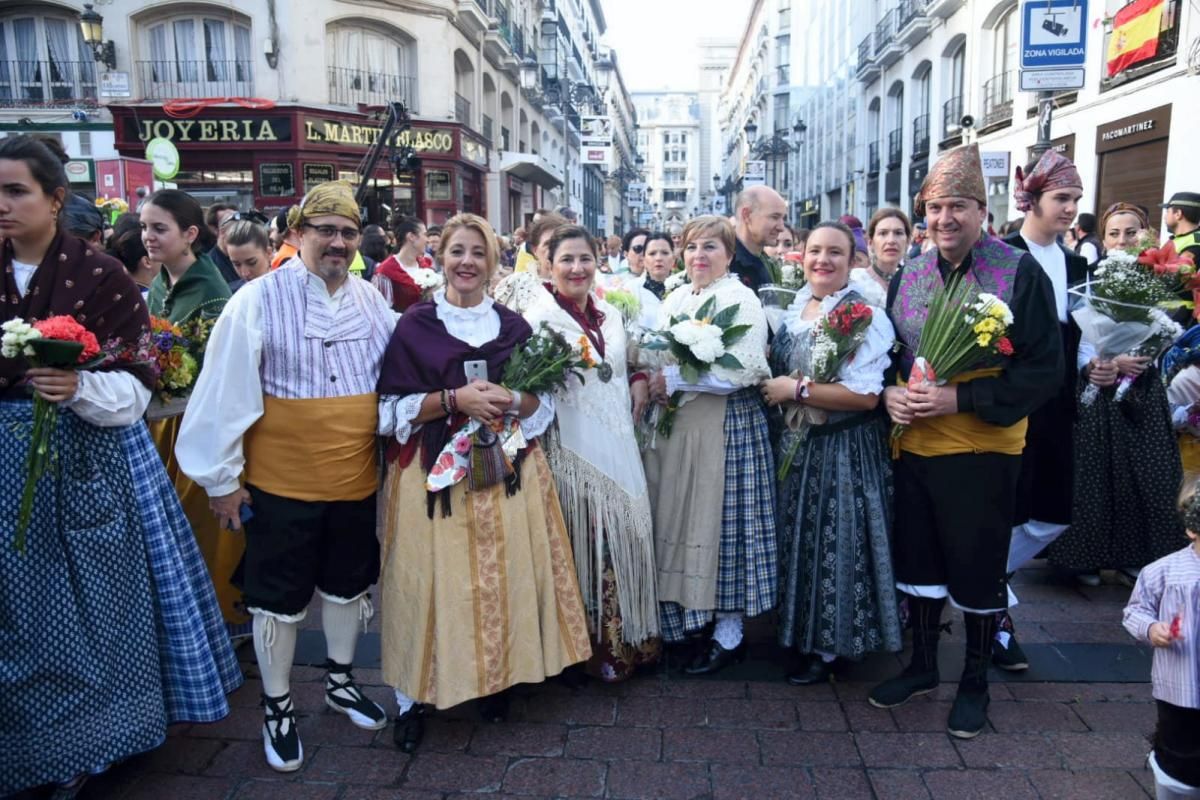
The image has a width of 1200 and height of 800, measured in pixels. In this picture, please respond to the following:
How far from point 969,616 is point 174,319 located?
136 inches

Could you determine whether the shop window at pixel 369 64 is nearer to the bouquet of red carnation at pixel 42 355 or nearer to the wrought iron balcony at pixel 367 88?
the wrought iron balcony at pixel 367 88

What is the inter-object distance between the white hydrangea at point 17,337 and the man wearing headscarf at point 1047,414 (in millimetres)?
3561

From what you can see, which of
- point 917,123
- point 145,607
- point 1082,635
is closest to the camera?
point 145,607

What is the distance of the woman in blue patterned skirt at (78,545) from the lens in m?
2.57

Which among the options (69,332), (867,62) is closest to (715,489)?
(69,332)

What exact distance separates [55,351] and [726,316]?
2287mm

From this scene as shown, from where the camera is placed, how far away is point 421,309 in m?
3.12

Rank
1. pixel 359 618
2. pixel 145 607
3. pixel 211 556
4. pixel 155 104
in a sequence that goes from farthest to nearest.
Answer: pixel 155 104 < pixel 211 556 < pixel 359 618 < pixel 145 607

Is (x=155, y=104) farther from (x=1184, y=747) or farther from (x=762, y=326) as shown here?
(x=1184, y=747)

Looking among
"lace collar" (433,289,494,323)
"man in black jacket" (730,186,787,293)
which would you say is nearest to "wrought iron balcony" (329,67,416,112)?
"man in black jacket" (730,186,787,293)

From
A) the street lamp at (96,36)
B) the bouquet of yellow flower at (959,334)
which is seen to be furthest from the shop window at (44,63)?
the bouquet of yellow flower at (959,334)

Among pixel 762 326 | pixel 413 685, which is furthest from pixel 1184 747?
pixel 413 685

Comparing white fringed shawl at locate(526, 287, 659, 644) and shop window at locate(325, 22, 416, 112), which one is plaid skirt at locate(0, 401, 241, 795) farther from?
shop window at locate(325, 22, 416, 112)

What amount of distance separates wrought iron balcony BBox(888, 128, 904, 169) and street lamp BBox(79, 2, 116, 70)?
19785mm
